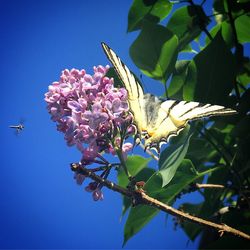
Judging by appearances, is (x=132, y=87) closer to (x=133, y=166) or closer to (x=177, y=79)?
(x=177, y=79)

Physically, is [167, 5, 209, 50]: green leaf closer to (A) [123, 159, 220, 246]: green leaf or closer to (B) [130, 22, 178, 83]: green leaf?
(B) [130, 22, 178, 83]: green leaf

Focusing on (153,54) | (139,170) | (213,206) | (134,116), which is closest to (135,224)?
(139,170)

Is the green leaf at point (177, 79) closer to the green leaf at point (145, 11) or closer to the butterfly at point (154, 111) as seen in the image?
the butterfly at point (154, 111)

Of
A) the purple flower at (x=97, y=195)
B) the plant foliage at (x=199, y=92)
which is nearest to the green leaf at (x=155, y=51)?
the plant foliage at (x=199, y=92)

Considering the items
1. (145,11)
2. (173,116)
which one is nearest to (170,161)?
(173,116)

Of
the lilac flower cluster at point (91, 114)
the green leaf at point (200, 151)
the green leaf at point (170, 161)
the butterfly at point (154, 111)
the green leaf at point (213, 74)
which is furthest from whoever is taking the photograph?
the green leaf at point (200, 151)

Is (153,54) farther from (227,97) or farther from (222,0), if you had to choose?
(222,0)

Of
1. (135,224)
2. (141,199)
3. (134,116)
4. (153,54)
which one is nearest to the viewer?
(141,199)
